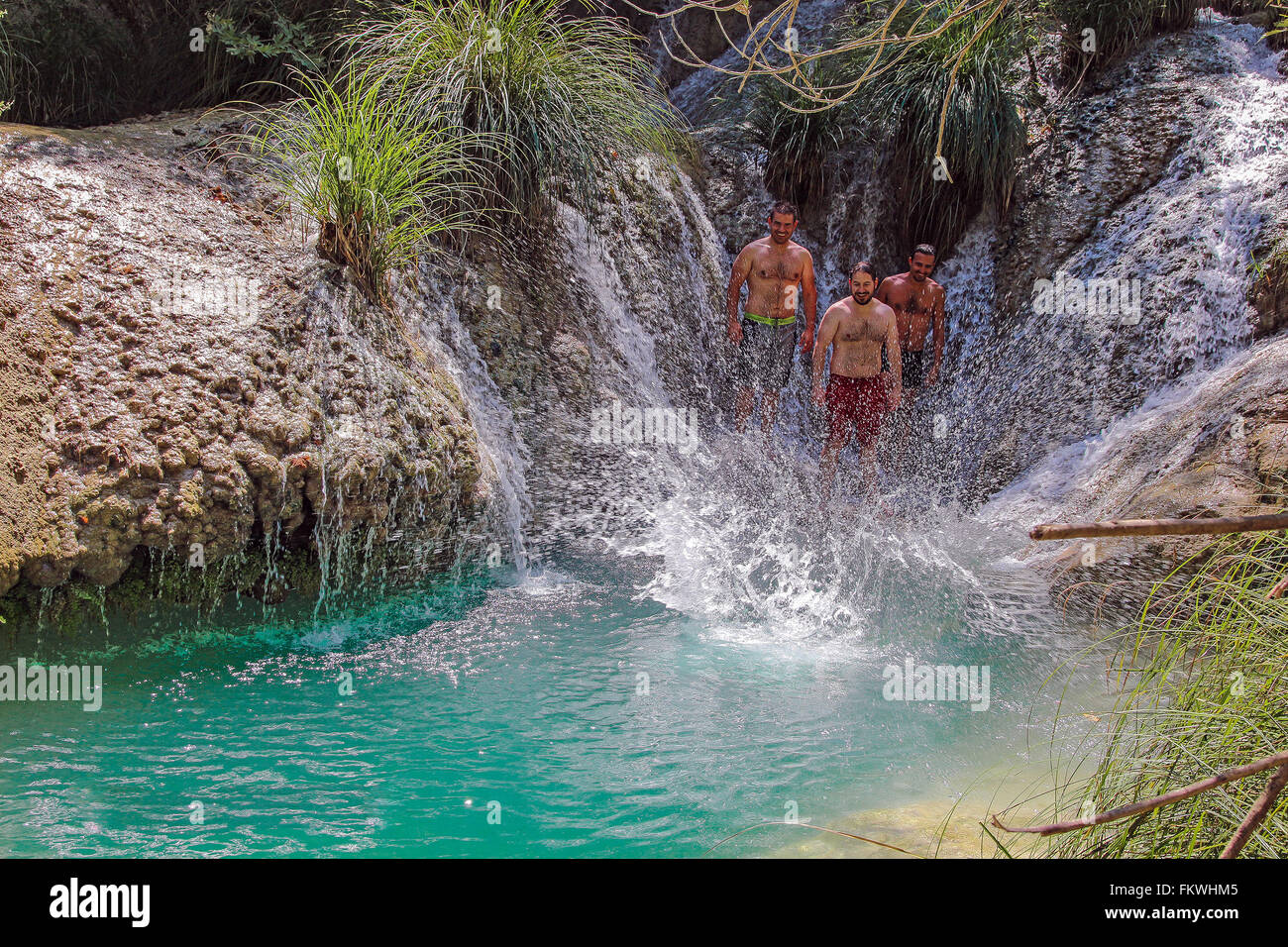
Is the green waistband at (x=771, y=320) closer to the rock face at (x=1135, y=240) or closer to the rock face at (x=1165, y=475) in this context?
the rock face at (x=1135, y=240)

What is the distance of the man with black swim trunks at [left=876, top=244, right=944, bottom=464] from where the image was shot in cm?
754

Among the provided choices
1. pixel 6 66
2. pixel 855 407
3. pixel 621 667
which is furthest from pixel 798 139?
pixel 6 66

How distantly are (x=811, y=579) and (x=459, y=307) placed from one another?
9.06 feet

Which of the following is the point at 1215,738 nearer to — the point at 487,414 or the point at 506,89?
the point at 487,414

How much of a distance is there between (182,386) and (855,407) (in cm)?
452

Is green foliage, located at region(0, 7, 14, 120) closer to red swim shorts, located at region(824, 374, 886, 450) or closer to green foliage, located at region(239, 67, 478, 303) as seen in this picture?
green foliage, located at region(239, 67, 478, 303)

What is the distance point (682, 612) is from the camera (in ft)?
16.1

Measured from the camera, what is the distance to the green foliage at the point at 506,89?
627 centimetres

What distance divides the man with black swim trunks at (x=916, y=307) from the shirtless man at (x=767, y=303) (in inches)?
27.6

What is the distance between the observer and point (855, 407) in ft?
23.3

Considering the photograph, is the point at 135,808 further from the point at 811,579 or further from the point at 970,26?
the point at 970,26
